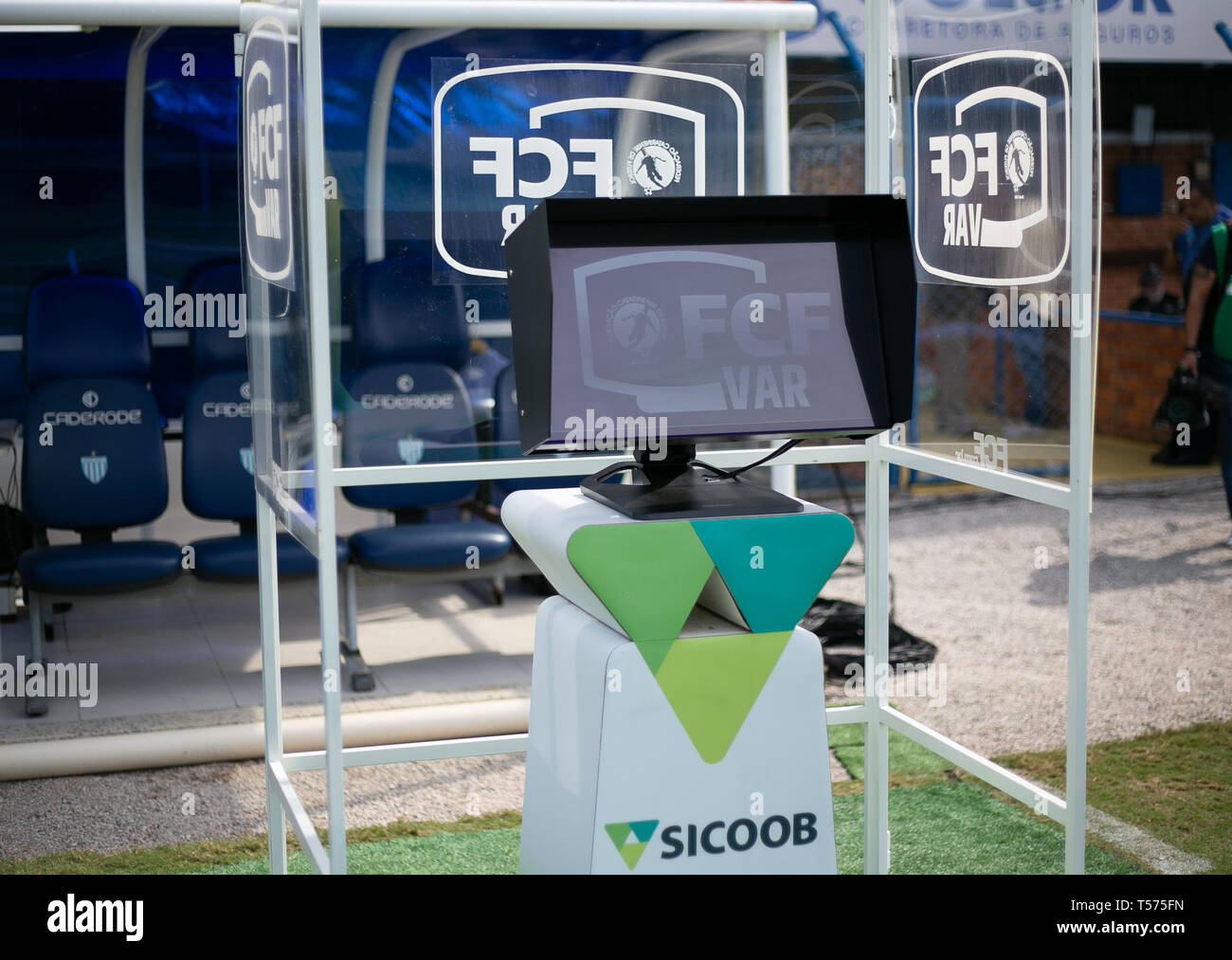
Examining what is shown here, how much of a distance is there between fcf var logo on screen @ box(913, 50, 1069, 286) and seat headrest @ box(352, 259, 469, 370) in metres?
0.97

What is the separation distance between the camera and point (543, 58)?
112 inches

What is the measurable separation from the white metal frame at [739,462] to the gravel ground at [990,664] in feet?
1.74

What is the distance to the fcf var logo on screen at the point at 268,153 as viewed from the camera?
249 cm

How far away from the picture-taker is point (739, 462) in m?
2.94

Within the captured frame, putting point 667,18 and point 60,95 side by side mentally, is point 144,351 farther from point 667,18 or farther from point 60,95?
point 667,18

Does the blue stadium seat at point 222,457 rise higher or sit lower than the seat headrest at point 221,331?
lower

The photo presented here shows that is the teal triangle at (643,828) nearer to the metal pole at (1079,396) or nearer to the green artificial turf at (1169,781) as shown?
the metal pole at (1079,396)

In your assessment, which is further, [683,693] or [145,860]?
[145,860]

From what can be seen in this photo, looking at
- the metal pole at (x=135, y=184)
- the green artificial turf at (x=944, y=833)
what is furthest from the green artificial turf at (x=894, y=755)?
the metal pole at (x=135, y=184)

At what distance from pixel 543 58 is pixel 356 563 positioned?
2300mm

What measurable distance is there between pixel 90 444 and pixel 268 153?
7.60ft
